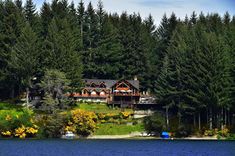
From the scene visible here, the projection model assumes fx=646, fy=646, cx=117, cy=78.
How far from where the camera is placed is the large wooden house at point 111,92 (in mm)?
121750

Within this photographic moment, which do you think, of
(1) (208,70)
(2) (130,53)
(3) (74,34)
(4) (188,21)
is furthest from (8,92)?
(4) (188,21)

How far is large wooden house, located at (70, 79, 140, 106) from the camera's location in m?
122

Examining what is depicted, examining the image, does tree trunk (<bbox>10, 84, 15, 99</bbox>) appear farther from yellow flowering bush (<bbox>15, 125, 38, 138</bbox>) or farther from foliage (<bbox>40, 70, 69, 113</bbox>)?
yellow flowering bush (<bbox>15, 125, 38, 138</bbox>)

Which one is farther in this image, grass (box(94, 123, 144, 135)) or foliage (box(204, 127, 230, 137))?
grass (box(94, 123, 144, 135))

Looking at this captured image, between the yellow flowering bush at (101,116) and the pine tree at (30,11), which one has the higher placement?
the pine tree at (30,11)

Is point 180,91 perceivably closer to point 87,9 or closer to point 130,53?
point 130,53

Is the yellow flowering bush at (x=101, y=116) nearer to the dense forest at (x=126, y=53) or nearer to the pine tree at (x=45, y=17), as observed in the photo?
the dense forest at (x=126, y=53)

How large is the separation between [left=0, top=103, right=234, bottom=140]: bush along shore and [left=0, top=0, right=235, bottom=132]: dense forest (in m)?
3.58

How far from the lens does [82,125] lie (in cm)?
9969

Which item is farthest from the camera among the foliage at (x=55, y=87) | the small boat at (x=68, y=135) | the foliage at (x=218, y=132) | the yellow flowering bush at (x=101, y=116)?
the yellow flowering bush at (x=101, y=116)

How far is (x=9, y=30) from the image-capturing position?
113 m

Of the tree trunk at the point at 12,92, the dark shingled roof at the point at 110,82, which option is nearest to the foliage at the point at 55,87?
the tree trunk at the point at 12,92

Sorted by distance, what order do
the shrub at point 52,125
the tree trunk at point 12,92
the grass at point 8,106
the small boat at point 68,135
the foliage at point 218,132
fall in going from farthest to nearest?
the tree trunk at point 12,92
the grass at point 8,106
the foliage at point 218,132
the small boat at point 68,135
the shrub at point 52,125

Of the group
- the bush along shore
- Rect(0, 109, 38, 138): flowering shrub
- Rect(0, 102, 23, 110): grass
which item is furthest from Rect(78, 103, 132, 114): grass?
Rect(0, 109, 38, 138): flowering shrub
